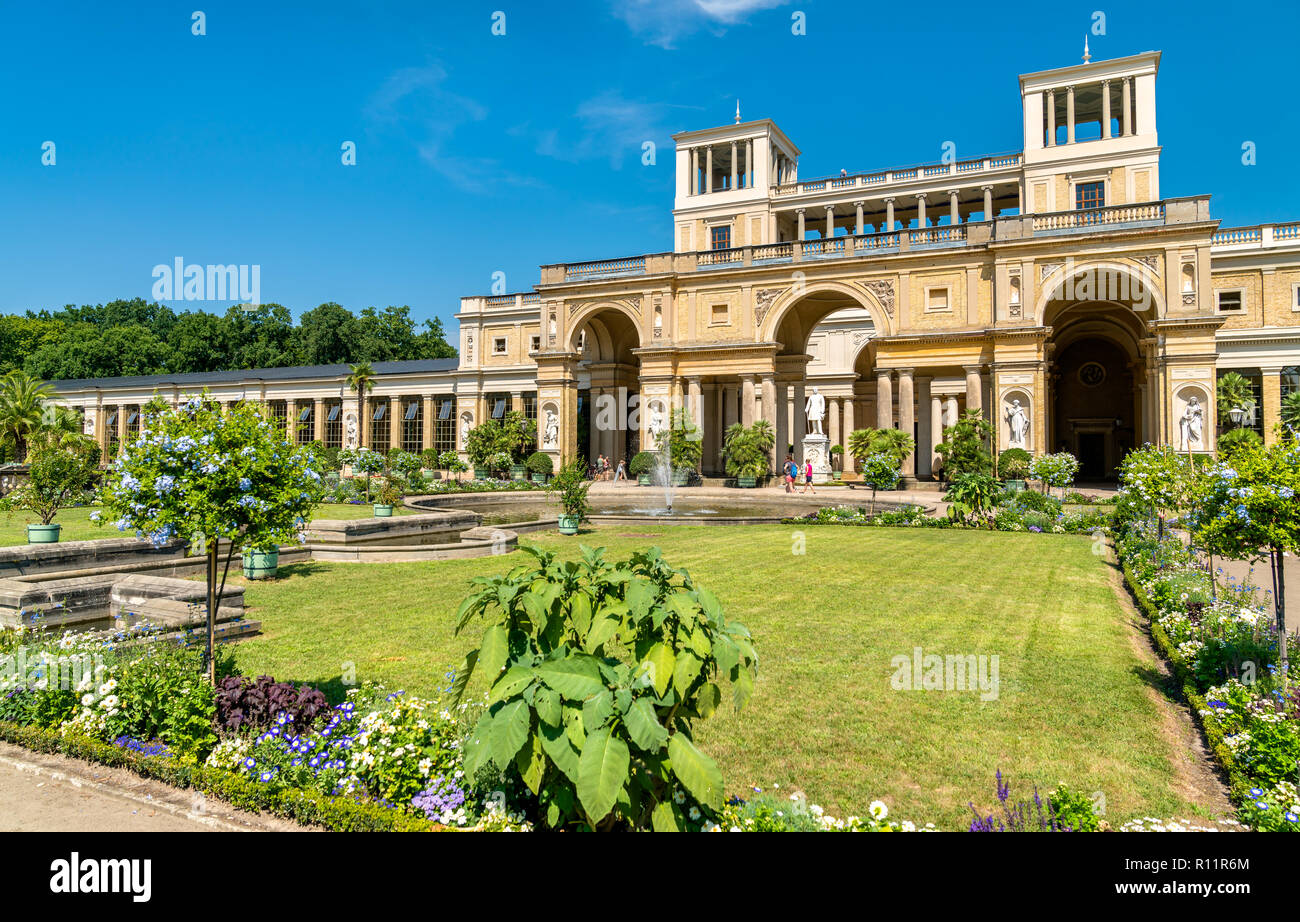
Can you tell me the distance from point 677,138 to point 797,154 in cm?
1065

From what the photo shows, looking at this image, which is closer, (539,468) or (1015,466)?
(1015,466)

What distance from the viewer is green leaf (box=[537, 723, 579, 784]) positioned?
279cm

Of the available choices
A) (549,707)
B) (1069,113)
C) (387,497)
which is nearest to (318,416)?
(387,497)

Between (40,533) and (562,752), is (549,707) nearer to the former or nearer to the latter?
(562,752)

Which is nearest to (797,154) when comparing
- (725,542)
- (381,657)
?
(725,542)

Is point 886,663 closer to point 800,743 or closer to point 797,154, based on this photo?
point 800,743

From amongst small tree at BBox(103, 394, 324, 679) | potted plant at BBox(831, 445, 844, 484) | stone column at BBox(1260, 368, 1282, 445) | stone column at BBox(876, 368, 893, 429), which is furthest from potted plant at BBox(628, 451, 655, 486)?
stone column at BBox(1260, 368, 1282, 445)

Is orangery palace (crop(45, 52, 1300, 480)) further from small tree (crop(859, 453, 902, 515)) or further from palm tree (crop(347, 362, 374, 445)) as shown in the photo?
small tree (crop(859, 453, 902, 515))

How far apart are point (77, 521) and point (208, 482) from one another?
66.3 feet

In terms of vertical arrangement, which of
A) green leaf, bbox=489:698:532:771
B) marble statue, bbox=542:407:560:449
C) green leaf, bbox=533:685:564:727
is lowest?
green leaf, bbox=489:698:532:771

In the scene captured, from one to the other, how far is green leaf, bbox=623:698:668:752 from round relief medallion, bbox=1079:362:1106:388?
49104 millimetres

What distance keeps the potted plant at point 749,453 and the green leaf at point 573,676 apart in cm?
3183

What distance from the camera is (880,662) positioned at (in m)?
7.23

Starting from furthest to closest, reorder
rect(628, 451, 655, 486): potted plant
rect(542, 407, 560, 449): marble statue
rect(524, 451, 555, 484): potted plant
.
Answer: rect(542, 407, 560, 449): marble statue
rect(524, 451, 555, 484): potted plant
rect(628, 451, 655, 486): potted plant
